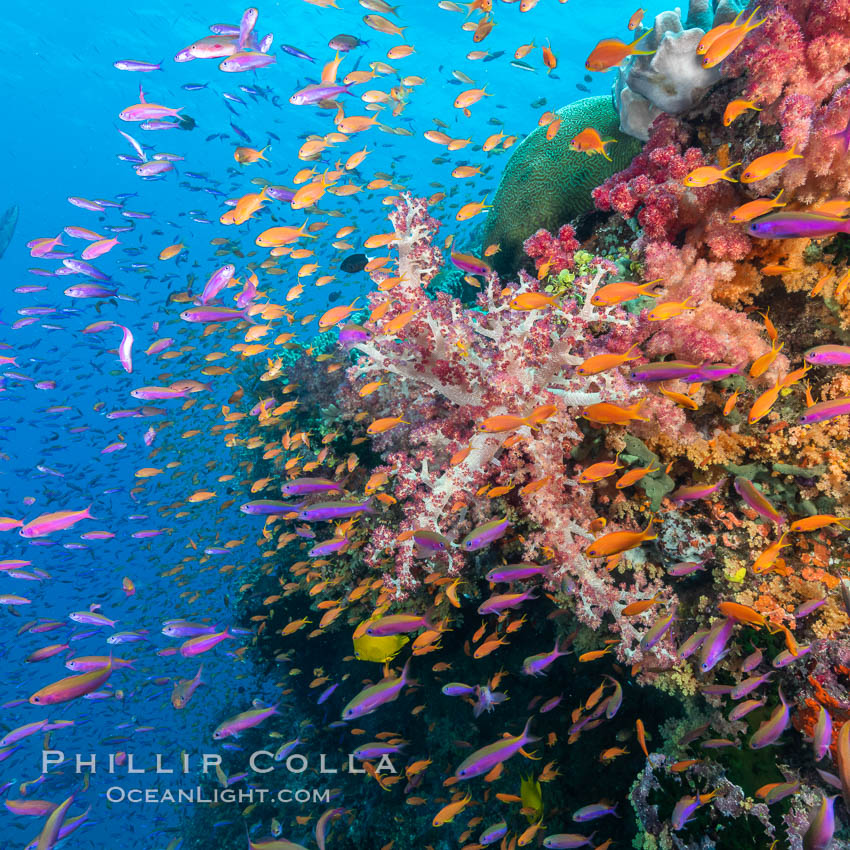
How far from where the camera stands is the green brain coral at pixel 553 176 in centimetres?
609

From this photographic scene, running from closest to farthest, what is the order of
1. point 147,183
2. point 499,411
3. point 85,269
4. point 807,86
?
1. point 807,86
2. point 499,411
3. point 85,269
4. point 147,183

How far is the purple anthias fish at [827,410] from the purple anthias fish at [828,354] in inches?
9.5

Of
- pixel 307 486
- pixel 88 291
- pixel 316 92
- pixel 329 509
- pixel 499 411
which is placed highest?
pixel 316 92

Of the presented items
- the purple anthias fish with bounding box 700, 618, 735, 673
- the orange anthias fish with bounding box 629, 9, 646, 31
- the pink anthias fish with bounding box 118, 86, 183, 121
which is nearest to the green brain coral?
the orange anthias fish with bounding box 629, 9, 646, 31

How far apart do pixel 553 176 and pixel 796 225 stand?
4829 millimetres

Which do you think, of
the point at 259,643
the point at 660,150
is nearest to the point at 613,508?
the point at 660,150

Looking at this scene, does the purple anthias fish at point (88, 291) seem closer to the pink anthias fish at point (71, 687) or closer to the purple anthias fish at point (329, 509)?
the pink anthias fish at point (71, 687)

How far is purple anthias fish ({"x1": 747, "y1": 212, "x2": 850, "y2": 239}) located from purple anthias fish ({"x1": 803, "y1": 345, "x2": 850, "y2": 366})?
63 cm

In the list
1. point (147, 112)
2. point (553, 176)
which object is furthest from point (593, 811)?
point (147, 112)

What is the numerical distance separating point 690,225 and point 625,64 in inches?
72.8

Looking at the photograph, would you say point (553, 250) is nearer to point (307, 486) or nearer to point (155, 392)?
point (307, 486)

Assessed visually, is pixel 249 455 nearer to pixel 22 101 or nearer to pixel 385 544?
pixel 385 544

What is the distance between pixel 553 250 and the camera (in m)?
4.48

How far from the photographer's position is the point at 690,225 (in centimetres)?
380
